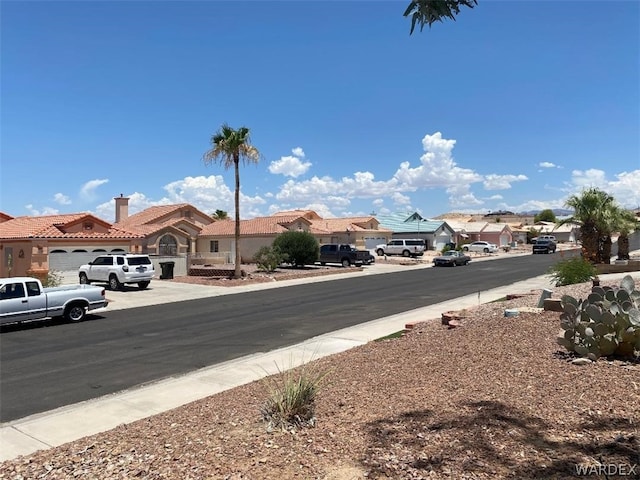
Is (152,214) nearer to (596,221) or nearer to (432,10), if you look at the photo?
(596,221)

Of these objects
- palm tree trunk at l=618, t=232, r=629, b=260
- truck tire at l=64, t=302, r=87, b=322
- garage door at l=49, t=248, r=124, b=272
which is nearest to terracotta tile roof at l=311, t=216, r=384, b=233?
garage door at l=49, t=248, r=124, b=272

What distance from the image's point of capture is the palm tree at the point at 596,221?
77.7 ft

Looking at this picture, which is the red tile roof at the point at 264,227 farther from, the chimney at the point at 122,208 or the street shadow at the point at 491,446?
the street shadow at the point at 491,446

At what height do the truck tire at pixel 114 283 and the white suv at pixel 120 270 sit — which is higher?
the white suv at pixel 120 270

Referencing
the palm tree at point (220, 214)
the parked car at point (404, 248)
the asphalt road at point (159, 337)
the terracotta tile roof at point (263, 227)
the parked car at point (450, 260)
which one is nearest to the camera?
the asphalt road at point (159, 337)

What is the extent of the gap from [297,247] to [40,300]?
24972 millimetres

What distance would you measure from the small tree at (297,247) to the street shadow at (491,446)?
34.6 metres

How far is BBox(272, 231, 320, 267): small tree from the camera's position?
40062mm

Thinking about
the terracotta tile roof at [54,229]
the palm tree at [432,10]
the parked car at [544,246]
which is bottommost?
the parked car at [544,246]

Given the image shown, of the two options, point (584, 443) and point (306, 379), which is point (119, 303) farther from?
point (584, 443)

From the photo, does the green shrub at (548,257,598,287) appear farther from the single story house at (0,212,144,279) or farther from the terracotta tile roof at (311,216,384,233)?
the terracotta tile roof at (311,216,384,233)

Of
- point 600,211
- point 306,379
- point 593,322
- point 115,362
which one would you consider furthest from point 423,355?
point 600,211

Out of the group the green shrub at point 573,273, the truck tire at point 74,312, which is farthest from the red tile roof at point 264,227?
the green shrub at point 573,273

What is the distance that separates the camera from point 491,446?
15.0 feet
